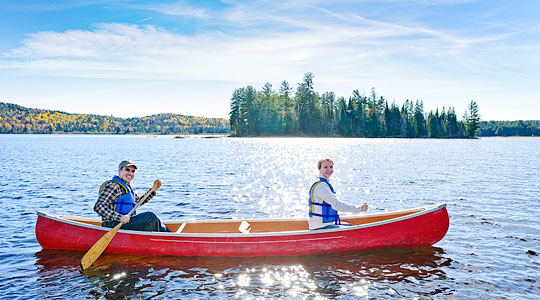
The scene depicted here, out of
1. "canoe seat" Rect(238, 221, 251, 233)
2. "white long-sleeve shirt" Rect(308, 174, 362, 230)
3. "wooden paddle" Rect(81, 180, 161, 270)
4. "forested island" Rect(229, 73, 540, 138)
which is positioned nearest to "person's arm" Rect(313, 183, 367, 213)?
"white long-sleeve shirt" Rect(308, 174, 362, 230)

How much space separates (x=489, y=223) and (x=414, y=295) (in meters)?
6.72

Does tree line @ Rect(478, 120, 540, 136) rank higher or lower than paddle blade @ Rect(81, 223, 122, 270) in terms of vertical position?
higher

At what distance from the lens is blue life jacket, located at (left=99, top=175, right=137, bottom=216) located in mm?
8023

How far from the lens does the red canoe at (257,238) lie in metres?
8.41

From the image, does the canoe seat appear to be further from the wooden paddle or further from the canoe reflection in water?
the wooden paddle

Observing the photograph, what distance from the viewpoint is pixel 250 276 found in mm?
7668

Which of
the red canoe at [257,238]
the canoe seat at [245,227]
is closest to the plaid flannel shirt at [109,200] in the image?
the red canoe at [257,238]

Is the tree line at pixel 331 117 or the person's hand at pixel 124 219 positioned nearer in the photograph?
the person's hand at pixel 124 219

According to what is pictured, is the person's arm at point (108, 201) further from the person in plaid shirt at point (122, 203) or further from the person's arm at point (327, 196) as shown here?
the person's arm at point (327, 196)

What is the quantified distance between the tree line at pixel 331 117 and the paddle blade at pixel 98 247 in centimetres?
9691

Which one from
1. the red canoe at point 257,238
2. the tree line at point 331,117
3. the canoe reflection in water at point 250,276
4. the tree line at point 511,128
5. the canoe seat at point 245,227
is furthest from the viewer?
the tree line at point 511,128

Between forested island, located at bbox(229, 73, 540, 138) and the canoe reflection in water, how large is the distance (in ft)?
317

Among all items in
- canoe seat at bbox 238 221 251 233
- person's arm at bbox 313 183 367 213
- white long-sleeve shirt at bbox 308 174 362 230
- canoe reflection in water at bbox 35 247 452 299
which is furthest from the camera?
canoe seat at bbox 238 221 251 233

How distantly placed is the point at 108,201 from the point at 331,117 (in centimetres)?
10910
